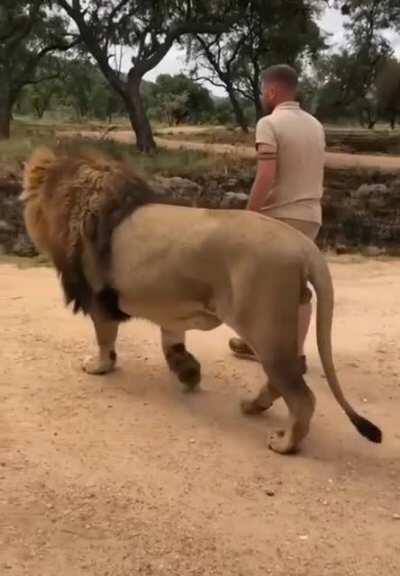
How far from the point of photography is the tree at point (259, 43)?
83.3 feet

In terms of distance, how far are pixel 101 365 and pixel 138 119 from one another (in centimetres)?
1847

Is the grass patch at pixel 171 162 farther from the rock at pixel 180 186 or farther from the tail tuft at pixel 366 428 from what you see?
the tail tuft at pixel 366 428

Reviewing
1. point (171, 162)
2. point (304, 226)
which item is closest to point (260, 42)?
point (171, 162)

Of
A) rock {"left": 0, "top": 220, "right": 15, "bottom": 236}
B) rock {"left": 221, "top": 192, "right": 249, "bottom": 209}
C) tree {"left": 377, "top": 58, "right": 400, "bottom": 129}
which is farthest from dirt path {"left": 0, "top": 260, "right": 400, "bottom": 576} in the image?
tree {"left": 377, "top": 58, "right": 400, "bottom": 129}

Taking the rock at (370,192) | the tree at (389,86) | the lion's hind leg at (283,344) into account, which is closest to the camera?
the lion's hind leg at (283,344)

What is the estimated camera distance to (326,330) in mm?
4574

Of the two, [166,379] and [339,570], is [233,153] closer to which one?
[166,379]

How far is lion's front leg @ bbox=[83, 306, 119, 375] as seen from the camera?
5.50 meters

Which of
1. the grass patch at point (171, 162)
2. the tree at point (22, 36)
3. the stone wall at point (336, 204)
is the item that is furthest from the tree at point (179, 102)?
the stone wall at point (336, 204)

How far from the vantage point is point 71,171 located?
17.4ft

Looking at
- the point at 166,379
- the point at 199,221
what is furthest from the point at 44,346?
the point at 199,221

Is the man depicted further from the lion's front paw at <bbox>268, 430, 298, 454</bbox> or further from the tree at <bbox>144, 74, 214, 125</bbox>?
the tree at <bbox>144, 74, 214, 125</bbox>

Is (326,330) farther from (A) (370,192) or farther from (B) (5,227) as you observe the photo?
(A) (370,192)

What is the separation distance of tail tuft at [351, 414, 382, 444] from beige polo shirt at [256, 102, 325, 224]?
58.3 inches
